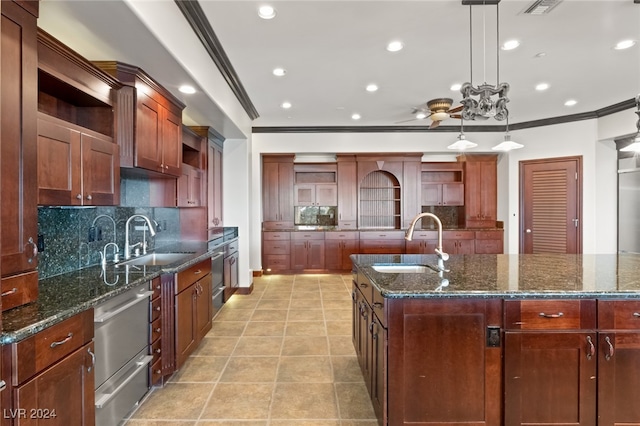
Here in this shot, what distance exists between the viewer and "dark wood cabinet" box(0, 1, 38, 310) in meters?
1.35

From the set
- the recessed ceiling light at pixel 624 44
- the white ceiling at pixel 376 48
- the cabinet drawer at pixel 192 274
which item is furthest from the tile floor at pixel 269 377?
the recessed ceiling light at pixel 624 44

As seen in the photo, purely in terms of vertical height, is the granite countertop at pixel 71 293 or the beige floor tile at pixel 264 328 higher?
the granite countertop at pixel 71 293

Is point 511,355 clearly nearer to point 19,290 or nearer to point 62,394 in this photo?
point 62,394

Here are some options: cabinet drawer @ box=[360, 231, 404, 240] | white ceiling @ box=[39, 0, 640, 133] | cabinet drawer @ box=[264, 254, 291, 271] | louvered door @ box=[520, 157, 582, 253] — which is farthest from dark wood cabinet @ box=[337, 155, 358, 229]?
louvered door @ box=[520, 157, 582, 253]

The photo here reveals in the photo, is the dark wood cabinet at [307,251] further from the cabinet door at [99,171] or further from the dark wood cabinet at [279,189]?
the cabinet door at [99,171]

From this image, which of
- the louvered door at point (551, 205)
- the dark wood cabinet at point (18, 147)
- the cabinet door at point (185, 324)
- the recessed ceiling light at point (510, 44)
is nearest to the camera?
the dark wood cabinet at point (18, 147)

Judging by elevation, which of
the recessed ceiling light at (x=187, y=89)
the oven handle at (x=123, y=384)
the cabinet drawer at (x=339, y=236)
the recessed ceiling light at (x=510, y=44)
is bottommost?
the oven handle at (x=123, y=384)

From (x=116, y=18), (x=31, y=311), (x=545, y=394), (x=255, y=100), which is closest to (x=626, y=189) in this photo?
(x=545, y=394)

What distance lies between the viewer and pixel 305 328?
3568 millimetres

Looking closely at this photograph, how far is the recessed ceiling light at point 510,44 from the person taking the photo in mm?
2963

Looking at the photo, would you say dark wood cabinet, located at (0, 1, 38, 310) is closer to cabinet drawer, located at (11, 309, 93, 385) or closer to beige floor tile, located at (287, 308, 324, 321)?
cabinet drawer, located at (11, 309, 93, 385)

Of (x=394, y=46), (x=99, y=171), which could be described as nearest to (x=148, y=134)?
(x=99, y=171)

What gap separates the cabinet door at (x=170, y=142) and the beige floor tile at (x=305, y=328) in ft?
6.80

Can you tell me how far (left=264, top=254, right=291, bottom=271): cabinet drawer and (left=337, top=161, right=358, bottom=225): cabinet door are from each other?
1275mm
